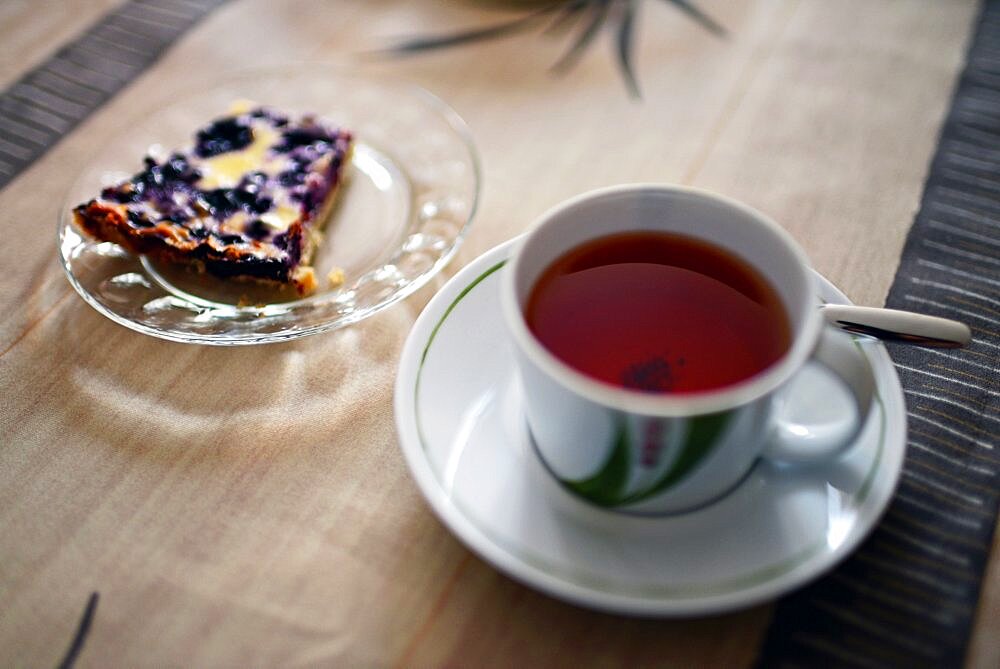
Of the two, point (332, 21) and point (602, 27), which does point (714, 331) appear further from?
point (332, 21)

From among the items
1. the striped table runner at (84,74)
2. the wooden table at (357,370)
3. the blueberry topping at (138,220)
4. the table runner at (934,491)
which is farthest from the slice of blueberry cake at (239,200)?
the table runner at (934,491)

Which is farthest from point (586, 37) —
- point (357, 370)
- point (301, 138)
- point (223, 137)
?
point (357, 370)

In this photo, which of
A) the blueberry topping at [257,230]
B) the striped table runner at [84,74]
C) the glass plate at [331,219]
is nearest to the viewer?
the glass plate at [331,219]

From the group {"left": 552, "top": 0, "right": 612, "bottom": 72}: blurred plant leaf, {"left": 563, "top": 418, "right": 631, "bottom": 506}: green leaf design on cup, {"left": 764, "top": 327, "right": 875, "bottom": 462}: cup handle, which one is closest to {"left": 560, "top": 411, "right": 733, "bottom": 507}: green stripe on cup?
{"left": 563, "top": 418, "right": 631, "bottom": 506}: green leaf design on cup

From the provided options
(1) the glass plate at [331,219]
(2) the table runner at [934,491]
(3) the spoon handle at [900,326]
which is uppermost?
(3) the spoon handle at [900,326]

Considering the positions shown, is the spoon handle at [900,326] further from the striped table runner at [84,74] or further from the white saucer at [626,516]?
the striped table runner at [84,74]

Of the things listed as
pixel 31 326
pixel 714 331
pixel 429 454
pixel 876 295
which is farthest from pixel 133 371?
pixel 876 295
